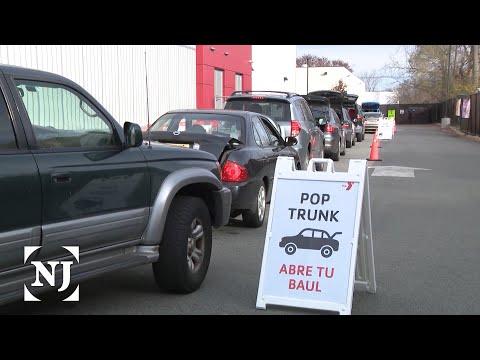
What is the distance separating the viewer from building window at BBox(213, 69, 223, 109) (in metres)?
28.2

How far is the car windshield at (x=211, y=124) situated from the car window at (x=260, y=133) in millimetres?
366

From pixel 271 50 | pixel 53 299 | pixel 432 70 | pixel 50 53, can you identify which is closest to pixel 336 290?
pixel 53 299

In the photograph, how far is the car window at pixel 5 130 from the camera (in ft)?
12.5

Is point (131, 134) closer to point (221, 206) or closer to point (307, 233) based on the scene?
point (221, 206)

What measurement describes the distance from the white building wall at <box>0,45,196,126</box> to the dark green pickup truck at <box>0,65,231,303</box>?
31.0 feet

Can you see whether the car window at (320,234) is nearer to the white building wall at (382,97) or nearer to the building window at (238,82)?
the building window at (238,82)

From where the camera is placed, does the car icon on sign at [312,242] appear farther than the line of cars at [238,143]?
No

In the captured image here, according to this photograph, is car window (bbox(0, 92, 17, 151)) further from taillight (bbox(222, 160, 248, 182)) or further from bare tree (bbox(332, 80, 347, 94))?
bare tree (bbox(332, 80, 347, 94))

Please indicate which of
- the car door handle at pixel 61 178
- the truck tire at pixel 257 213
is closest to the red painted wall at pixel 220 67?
the truck tire at pixel 257 213

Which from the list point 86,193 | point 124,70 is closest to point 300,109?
point 124,70

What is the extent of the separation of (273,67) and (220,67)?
14.2 metres

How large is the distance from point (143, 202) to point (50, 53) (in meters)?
11.7

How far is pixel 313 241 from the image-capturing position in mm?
4988
